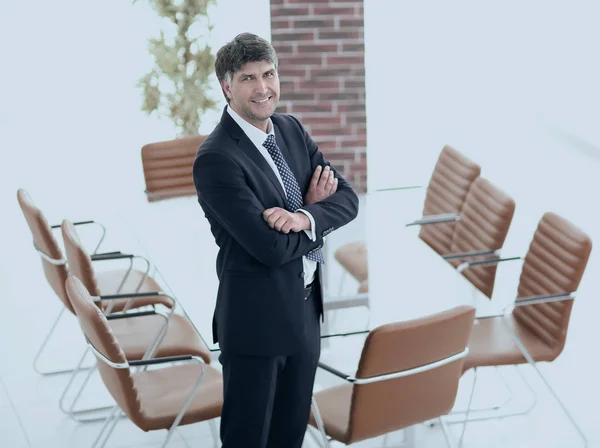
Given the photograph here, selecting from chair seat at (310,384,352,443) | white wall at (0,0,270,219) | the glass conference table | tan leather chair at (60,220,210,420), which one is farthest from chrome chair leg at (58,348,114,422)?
white wall at (0,0,270,219)

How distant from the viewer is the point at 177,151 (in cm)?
525

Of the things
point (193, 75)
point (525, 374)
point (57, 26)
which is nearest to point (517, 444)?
point (525, 374)

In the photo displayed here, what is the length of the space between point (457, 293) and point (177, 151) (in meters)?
2.11

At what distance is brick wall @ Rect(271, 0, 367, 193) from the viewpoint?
247 inches

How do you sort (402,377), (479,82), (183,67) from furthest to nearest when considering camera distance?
(479,82)
(183,67)
(402,377)

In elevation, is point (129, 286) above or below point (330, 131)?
below

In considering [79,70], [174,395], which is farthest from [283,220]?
[79,70]

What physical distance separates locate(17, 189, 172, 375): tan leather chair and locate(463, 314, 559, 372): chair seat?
55.8 inches

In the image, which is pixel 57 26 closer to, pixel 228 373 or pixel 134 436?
pixel 134 436

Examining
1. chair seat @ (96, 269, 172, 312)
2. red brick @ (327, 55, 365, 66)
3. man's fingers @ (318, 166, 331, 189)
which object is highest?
man's fingers @ (318, 166, 331, 189)

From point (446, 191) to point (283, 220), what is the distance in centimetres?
188

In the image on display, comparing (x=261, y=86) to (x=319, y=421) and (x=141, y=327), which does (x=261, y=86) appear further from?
(x=141, y=327)

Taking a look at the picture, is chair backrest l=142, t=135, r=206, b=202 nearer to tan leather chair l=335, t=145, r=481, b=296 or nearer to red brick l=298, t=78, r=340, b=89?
tan leather chair l=335, t=145, r=481, b=296

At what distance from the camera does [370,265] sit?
3.78m
